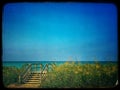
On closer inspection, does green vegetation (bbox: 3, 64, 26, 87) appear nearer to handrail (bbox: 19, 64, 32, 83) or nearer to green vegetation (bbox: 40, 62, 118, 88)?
handrail (bbox: 19, 64, 32, 83)

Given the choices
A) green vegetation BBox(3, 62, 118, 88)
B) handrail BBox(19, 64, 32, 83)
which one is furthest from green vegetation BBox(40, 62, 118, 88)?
handrail BBox(19, 64, 32, 83)

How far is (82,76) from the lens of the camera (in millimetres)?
2496

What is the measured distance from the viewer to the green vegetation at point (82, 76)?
2201 mm

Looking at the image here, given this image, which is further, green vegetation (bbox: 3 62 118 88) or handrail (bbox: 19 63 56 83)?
handrail (bbox: 19 63 56 83)

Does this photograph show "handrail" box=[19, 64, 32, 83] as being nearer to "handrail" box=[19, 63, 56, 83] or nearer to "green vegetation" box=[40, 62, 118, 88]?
"handrail" box=[19, 63, 56, 83]

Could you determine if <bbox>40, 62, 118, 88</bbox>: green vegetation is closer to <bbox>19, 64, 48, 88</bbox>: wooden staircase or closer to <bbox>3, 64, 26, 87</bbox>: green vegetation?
<bbox>19, 64, 48, 88</bbox>: wooden staircase

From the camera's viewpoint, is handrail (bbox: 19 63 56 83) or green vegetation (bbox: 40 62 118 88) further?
handrail (bbox: 19 63 56 83)

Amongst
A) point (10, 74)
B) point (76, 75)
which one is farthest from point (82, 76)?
point (10, 74)

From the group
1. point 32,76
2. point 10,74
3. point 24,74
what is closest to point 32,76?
point 32,76

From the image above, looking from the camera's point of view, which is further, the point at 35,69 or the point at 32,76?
the point at 35,69

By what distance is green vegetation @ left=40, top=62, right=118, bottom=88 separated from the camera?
86.7 inches

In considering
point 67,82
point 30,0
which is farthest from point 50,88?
point 30,0

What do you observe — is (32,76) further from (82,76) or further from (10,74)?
(82,76)

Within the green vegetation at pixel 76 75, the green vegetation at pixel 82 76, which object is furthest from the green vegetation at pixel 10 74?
the green vegetation at pixel 82 76
